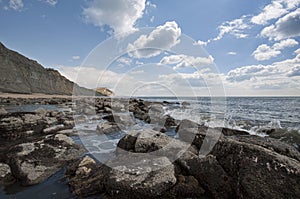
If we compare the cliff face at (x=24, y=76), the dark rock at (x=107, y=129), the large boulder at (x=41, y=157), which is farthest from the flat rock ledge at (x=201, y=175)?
the cliff face at (x=24, y=76)

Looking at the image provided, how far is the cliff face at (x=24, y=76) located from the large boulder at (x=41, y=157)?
44.9 m

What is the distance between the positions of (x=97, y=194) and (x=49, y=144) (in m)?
3.13

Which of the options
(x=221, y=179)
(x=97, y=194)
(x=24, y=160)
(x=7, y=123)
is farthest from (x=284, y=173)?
(x=7, y=123)

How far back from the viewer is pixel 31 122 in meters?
10.7

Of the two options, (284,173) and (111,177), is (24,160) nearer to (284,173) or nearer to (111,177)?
(111,177)

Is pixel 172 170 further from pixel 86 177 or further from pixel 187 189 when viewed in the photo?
pixel 86 177

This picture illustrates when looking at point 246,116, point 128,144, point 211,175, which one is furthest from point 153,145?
point 246,116

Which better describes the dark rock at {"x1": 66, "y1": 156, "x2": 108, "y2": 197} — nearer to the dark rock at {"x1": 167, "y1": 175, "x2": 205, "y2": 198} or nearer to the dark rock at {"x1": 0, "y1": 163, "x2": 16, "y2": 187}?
the dark rock at {"x1": 0, "y1": 163, "x2": 16, "y2": 187}

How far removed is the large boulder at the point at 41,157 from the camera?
4.48 m

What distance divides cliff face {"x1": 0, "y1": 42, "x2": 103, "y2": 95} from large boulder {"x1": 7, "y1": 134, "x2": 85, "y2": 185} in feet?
147

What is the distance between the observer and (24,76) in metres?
62.0

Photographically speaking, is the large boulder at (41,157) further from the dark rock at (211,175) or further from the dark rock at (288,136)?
the dark rock at (288,136)

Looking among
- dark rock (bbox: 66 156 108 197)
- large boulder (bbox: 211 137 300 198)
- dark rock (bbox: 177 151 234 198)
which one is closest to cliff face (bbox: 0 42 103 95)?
dark rock (bbox: 66 156 108 197)

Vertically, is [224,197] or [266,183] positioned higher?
[266,183]
